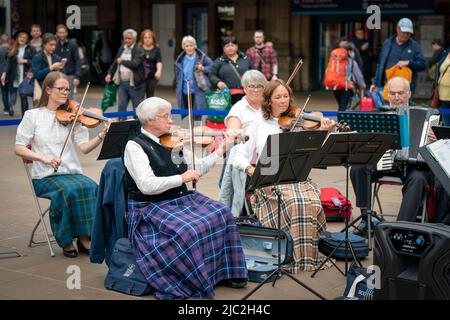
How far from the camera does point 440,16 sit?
23047mm

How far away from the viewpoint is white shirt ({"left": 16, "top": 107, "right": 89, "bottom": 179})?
7.38 m

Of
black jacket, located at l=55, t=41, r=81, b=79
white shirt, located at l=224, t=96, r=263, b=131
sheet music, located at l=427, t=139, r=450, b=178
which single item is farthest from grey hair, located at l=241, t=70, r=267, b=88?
black jacket, located at l=55, t=41, r=81, b=79

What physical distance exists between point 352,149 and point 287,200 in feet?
2.36

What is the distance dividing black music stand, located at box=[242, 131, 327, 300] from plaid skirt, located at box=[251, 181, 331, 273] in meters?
0.52

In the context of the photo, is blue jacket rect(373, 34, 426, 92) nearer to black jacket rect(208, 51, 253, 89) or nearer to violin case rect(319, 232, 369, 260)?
black jacket rect(208, 51, 253, 89)

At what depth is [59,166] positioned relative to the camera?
7.47 meters

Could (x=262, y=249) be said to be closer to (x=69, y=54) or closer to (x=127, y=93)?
(x=127, y=93)

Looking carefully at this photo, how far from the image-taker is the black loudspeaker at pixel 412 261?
16.6ft

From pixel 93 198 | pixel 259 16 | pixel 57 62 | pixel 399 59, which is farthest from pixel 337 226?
pixel 259 16

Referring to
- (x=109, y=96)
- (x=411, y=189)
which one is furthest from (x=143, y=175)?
(x=109, y=96)

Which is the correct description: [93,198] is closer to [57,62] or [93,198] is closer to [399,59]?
[399,59]

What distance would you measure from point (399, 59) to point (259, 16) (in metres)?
14.0

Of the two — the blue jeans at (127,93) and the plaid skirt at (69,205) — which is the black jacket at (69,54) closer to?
the blue jeans at (127,93)

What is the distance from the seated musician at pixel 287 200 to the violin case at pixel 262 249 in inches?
6.3
